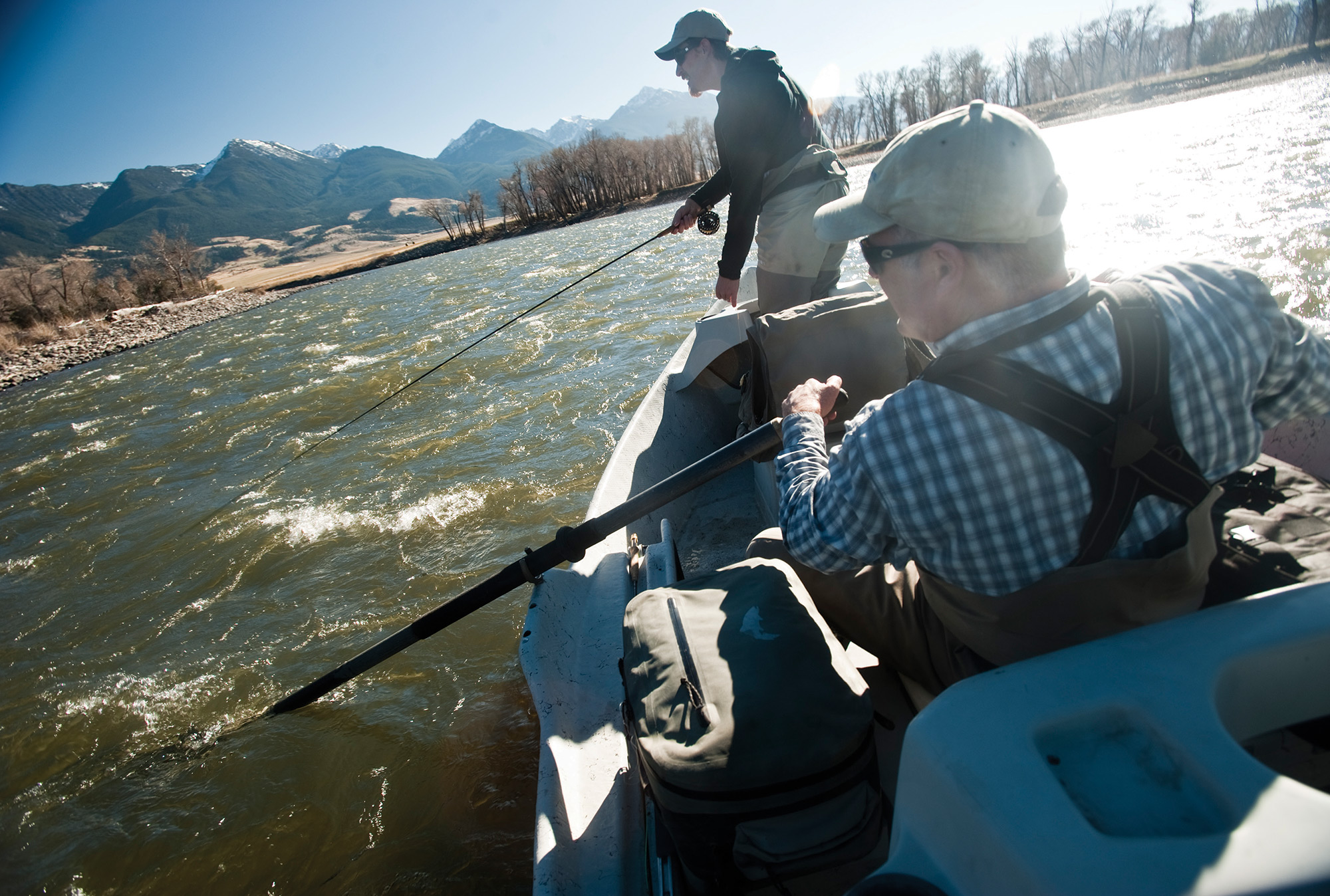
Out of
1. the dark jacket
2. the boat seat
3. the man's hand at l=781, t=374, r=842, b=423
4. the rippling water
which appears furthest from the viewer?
the dark jacket

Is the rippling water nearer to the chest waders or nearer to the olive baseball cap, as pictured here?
the chest waders

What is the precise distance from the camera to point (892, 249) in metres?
1.30

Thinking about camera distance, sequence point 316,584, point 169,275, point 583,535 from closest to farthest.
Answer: point 583,535 → point 316,584 → point 169,275

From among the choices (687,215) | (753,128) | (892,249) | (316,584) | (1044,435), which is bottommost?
(316,584)

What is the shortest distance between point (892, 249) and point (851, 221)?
104 millimetres

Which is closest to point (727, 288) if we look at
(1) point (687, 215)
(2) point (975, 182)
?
(1) point (687, 215)

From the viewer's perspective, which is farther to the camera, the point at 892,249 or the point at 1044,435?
the point at 892,249

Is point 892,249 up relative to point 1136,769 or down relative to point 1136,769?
up

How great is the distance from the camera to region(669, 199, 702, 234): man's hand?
3.99 meters

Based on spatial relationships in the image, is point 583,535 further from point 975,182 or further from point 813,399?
point 975,182

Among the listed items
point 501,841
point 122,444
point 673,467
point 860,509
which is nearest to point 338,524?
point 673,467

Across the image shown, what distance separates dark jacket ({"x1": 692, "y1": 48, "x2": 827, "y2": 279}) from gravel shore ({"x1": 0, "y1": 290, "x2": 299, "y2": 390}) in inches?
1048

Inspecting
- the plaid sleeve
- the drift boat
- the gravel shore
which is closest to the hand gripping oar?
the plaid sleeve

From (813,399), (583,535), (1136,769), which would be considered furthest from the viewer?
(583,535)
